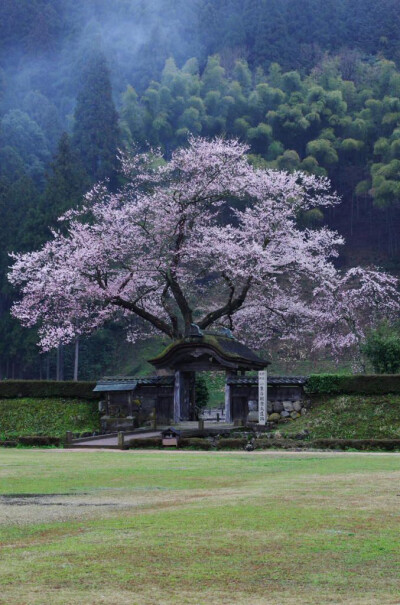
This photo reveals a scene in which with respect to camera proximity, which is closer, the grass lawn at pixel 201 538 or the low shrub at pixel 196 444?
the grass lawn at pixel 201 538

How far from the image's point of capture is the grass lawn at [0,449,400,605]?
6527 millimetres

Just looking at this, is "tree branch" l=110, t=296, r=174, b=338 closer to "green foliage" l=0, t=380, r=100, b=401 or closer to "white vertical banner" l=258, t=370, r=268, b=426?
"green foliage" l=0, t=380, r=100, b=401

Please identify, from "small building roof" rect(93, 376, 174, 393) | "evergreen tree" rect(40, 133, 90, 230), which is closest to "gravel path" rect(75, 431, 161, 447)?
"small building roof" rect(93, 376, 174, 393)

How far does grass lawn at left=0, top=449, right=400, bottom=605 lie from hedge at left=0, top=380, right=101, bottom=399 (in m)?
18.2

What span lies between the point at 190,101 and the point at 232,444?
71079mm

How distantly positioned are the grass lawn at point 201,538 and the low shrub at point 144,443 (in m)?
9.67

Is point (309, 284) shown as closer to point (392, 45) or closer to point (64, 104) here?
point (392, 45)

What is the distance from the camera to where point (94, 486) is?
A: 1380 cm

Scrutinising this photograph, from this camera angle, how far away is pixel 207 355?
32.8m

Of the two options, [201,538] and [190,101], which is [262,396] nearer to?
[201,538]

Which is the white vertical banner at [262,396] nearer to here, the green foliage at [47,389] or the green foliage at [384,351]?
the green foliage at [384,351]

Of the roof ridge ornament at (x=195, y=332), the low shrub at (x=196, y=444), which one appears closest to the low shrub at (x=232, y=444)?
the low shrub at (x=196, y=444)

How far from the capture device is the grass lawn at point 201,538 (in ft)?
21.4

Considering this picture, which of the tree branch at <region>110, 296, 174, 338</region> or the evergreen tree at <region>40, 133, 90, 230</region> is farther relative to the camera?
the evergreen tree at <region>40, 133, 90, 230</region>
